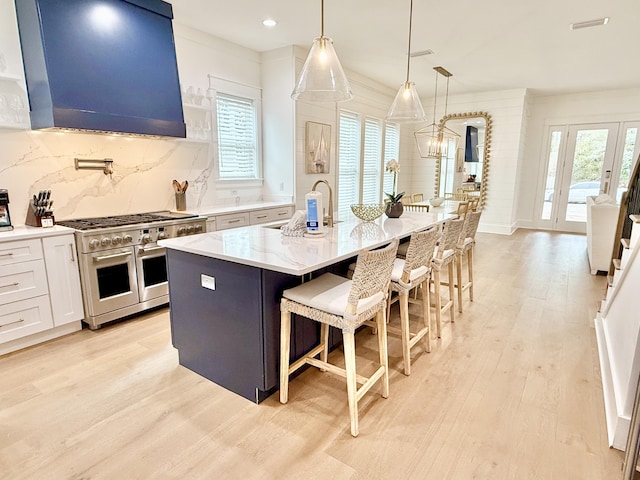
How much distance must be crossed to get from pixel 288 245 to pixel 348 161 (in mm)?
4421

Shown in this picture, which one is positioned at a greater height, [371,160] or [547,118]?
[547,118]

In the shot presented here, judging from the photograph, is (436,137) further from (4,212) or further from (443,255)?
(4,212)

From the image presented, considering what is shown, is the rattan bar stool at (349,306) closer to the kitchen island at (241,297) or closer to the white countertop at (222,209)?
the kitchen island at (241,297)

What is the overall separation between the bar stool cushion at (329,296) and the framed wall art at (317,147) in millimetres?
3240

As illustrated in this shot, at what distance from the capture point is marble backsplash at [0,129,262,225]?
9.83 ft

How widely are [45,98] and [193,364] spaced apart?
226 cm

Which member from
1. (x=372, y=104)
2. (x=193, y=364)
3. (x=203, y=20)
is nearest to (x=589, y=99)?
(x=372, y=104)

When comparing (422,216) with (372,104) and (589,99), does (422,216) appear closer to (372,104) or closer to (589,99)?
(372,104)

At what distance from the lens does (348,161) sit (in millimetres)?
6340

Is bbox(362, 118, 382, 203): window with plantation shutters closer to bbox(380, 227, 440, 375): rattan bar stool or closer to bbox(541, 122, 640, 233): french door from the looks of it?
bbox(541, 122, 640, 233): french door

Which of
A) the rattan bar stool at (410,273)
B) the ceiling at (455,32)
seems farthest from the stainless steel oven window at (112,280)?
the ceiling at (455,32)

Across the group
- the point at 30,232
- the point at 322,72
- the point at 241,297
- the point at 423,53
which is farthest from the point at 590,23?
the point at 30,232

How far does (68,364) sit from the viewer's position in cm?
250

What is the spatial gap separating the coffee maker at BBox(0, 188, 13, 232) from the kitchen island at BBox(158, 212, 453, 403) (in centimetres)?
142
